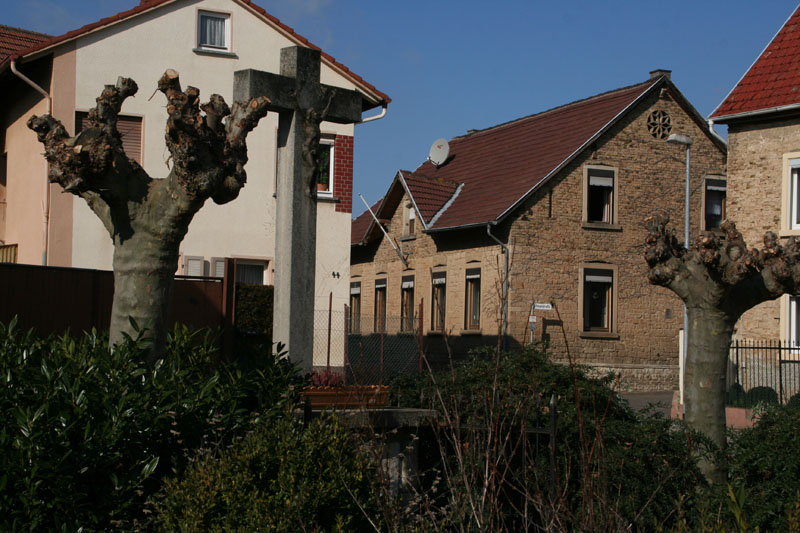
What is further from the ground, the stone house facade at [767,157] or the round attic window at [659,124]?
the round attic window at [659,124]

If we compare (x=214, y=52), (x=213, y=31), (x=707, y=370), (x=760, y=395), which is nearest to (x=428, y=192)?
(x=213, y=31)

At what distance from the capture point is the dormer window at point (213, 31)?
73.8 ft

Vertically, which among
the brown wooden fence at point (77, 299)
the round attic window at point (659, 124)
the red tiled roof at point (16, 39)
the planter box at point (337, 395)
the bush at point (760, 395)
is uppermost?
the red tiled roof at point (16, 39)

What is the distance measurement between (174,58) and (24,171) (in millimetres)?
4629

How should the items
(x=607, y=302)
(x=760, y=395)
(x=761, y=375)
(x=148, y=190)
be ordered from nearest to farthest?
(x=148, y=190) → (x=760, y=395) → (x=761, y=375) → (x=607, y=302)

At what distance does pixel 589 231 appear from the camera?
31.0 m

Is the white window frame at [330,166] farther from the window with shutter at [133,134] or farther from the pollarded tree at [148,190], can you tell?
the pollarded tree at [148,190]

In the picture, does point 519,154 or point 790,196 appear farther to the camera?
point 519,154

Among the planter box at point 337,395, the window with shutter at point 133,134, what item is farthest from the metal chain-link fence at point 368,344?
the planter box at point 337,395

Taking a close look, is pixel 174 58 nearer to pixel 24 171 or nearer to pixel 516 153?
pixel 24 171

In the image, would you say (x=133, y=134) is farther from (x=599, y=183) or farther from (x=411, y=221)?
(x=411, y=221)

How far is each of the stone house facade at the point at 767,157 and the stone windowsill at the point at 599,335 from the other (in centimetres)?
661

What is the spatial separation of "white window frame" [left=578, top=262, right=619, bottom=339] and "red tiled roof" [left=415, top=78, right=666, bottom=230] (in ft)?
10.8

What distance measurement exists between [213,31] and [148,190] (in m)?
15.8
